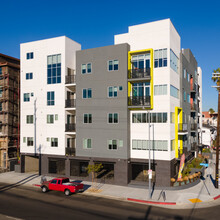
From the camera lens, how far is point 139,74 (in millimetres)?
30422

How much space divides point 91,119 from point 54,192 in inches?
422

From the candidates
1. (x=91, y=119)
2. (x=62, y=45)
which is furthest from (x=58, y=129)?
(x=62, y=45)

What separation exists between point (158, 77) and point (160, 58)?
248cm

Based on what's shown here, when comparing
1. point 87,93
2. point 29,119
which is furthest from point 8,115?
Answer: point 87,93

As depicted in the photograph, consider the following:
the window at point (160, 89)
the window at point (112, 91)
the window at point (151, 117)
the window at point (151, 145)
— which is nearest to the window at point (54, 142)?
the window at point (112, 91)

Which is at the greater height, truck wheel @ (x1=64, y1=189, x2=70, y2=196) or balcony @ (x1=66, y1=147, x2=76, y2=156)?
balcony @ (x1=66, y1=147, x2=76, y2=156)

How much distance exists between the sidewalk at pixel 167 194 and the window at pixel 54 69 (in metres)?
14.9

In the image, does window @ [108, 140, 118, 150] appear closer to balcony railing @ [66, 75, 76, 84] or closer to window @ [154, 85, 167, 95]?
window @ [154, 85, 167, 95]

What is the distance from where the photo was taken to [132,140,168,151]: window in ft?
96.7

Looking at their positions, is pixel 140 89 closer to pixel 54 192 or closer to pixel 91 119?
pixel 91 119

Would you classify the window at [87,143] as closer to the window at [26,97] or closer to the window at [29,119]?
the window at [29,119]

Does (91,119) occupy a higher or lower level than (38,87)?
lower

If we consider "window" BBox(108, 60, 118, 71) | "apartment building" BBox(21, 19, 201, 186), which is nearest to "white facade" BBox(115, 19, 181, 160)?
"apartment building" BBox(21, 19, 201, 186)

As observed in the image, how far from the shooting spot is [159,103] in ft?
98.2
